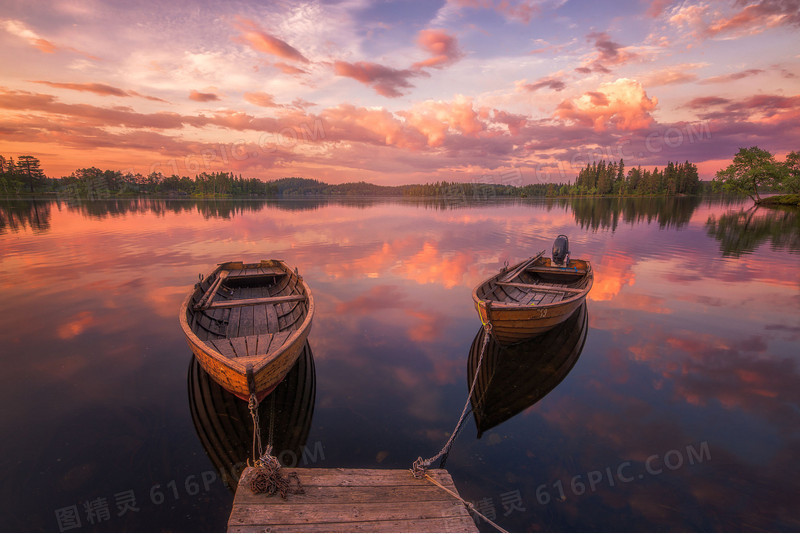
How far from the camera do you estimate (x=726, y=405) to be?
8.52 m

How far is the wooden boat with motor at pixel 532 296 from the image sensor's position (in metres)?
9.62

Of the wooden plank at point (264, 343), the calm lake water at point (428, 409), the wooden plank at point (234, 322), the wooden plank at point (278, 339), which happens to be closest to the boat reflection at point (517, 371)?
the calm lake water at point (428, 409)

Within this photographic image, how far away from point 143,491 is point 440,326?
32.2 feet

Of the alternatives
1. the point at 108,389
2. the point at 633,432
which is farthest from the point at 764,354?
the point at 108,389

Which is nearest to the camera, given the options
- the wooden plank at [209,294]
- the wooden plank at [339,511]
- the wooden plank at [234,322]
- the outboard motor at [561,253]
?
the wooden plank at [339,511]

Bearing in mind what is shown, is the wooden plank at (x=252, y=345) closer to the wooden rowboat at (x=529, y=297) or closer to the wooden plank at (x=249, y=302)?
the wooden plank at (x=249, y=302)

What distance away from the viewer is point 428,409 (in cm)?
838

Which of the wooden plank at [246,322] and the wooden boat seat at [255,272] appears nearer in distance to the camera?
the wooden plank at [246,322]

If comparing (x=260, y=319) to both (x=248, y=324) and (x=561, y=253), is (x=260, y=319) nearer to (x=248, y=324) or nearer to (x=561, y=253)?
(x=248, y=324)

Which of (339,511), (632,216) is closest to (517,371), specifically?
(339,511)

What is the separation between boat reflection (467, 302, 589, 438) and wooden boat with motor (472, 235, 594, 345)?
703mm

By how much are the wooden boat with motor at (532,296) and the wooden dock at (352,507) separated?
5.32m

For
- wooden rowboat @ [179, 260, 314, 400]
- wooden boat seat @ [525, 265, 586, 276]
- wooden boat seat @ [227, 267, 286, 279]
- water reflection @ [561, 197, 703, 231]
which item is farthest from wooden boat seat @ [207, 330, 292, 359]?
water reflection @ [561, 197, 703, 231]

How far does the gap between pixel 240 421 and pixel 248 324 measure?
3465mm
